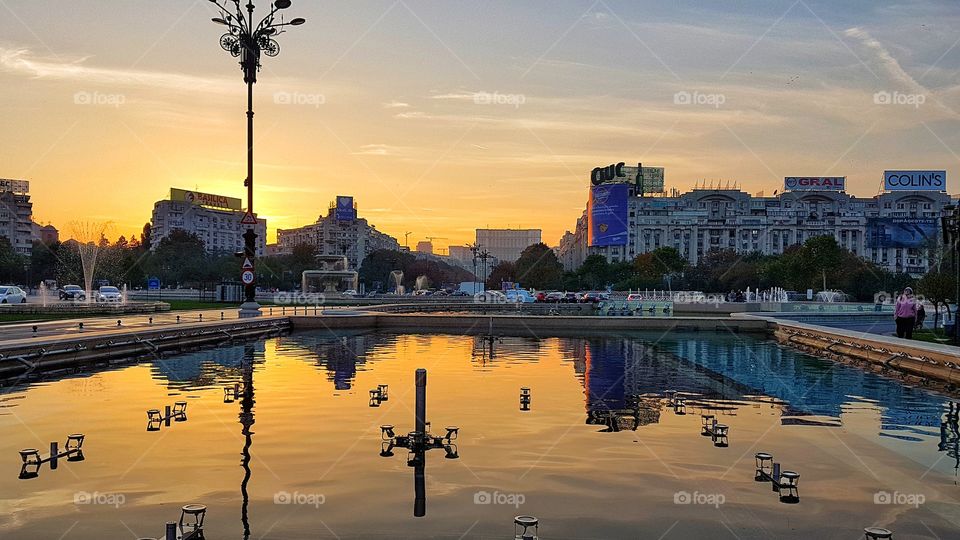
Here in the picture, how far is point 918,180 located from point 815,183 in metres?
30.7

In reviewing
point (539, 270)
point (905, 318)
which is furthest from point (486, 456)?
point (539, 270)

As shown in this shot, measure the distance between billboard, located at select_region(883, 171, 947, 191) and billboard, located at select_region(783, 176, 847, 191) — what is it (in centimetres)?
2505

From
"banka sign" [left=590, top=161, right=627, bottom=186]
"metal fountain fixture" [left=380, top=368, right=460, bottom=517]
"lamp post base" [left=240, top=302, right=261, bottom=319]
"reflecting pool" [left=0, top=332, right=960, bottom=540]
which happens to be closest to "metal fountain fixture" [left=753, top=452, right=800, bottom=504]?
"reflecting pool" [left=0, top=332, right=960, bottom=540]

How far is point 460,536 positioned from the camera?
8320 mm

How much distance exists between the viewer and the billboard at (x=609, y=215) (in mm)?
153250

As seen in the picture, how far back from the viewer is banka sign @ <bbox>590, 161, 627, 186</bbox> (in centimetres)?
16588

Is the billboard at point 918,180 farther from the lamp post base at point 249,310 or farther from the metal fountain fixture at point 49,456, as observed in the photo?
the metal fountain fixture at point 49,456

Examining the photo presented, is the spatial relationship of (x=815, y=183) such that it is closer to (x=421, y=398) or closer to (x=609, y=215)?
(x=609, y=215)

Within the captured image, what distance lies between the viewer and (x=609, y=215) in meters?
156

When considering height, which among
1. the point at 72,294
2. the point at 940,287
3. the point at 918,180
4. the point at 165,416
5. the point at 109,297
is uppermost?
the point at 918,180

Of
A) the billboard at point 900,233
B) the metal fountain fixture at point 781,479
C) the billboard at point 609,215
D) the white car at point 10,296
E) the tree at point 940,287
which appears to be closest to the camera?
the metal fountain fixture at point 781,479

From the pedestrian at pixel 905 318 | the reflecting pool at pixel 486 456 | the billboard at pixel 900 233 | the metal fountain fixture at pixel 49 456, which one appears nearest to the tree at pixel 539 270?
the billboard at pixel 900 233

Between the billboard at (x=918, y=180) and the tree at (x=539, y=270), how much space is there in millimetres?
61341

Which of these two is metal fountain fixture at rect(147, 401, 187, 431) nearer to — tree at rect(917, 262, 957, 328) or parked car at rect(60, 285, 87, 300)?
tree at rect(917, 262, 957, 328)
